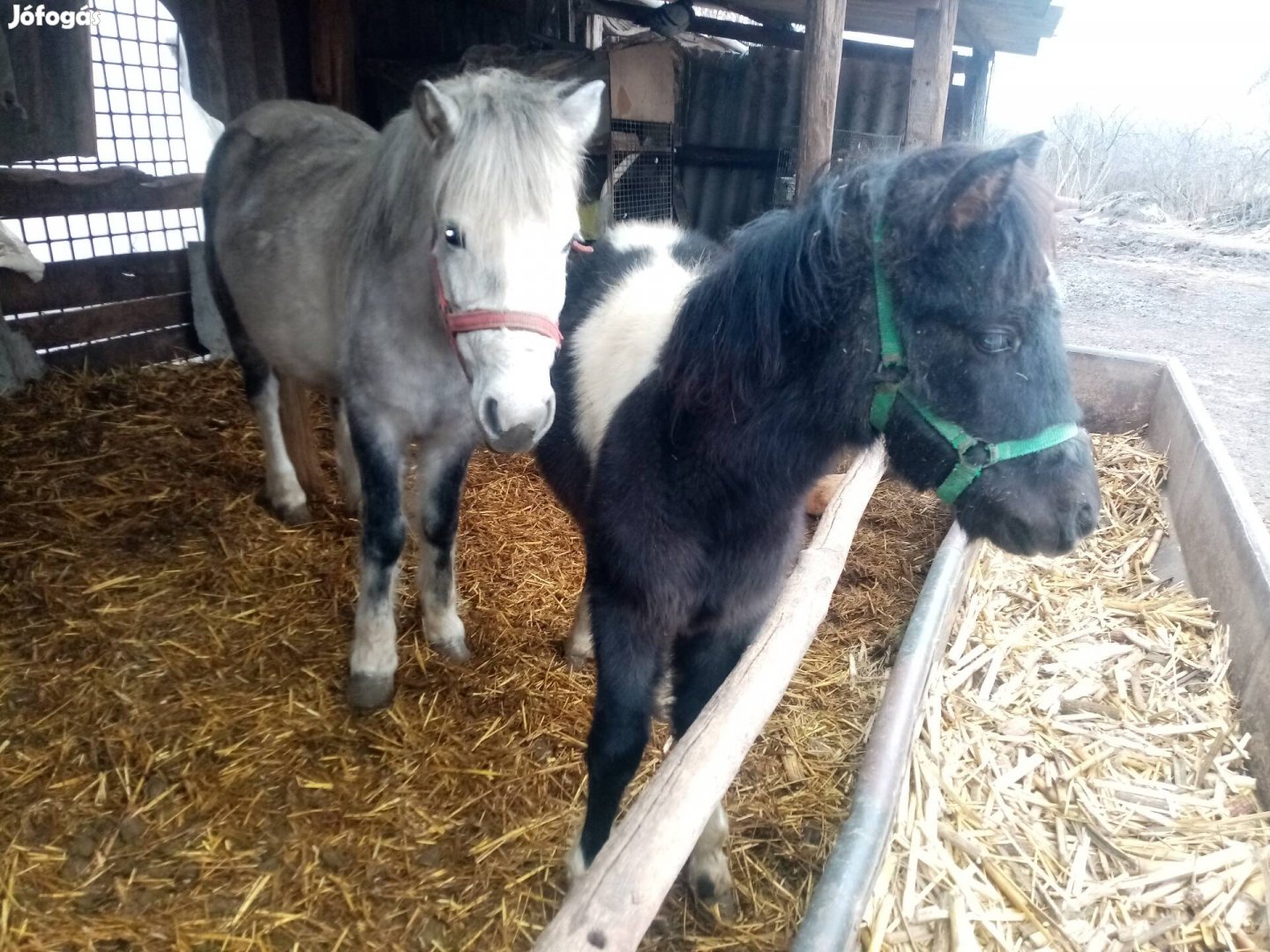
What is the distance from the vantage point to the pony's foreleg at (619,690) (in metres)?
1.82

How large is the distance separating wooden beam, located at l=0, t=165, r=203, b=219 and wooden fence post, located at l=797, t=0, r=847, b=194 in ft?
10.2

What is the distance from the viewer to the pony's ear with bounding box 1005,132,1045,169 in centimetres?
132

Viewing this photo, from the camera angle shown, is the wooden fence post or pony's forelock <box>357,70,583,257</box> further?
the wooden fence post

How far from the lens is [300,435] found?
142 inches

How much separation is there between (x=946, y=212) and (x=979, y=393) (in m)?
0.31

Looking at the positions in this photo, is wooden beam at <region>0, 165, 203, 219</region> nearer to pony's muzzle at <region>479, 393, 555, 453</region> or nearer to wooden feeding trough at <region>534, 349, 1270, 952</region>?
pony's muzzle at <region>479, 393, 555, 453</region>

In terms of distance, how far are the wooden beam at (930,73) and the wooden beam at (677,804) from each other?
3.16m

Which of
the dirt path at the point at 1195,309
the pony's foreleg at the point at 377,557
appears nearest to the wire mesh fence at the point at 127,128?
the pony's foreleg at the point at 377,557

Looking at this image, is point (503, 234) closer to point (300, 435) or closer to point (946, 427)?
point (946, 427)

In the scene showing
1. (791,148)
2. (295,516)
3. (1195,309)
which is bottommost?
(295,516)

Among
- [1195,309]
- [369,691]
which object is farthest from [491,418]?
[1195,309]

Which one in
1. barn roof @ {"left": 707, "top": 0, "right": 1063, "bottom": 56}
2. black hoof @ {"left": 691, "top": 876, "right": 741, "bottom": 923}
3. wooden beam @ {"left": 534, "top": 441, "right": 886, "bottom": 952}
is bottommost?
black hoof @ {"left": 691, "top": 876, "right": 741, "bottom": 923}

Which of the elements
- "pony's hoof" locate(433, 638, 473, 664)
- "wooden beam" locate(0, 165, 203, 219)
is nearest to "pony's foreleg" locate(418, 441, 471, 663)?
"pony's hoof" locate(433, 638, 473, 664)

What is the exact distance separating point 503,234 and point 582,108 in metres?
0.57
